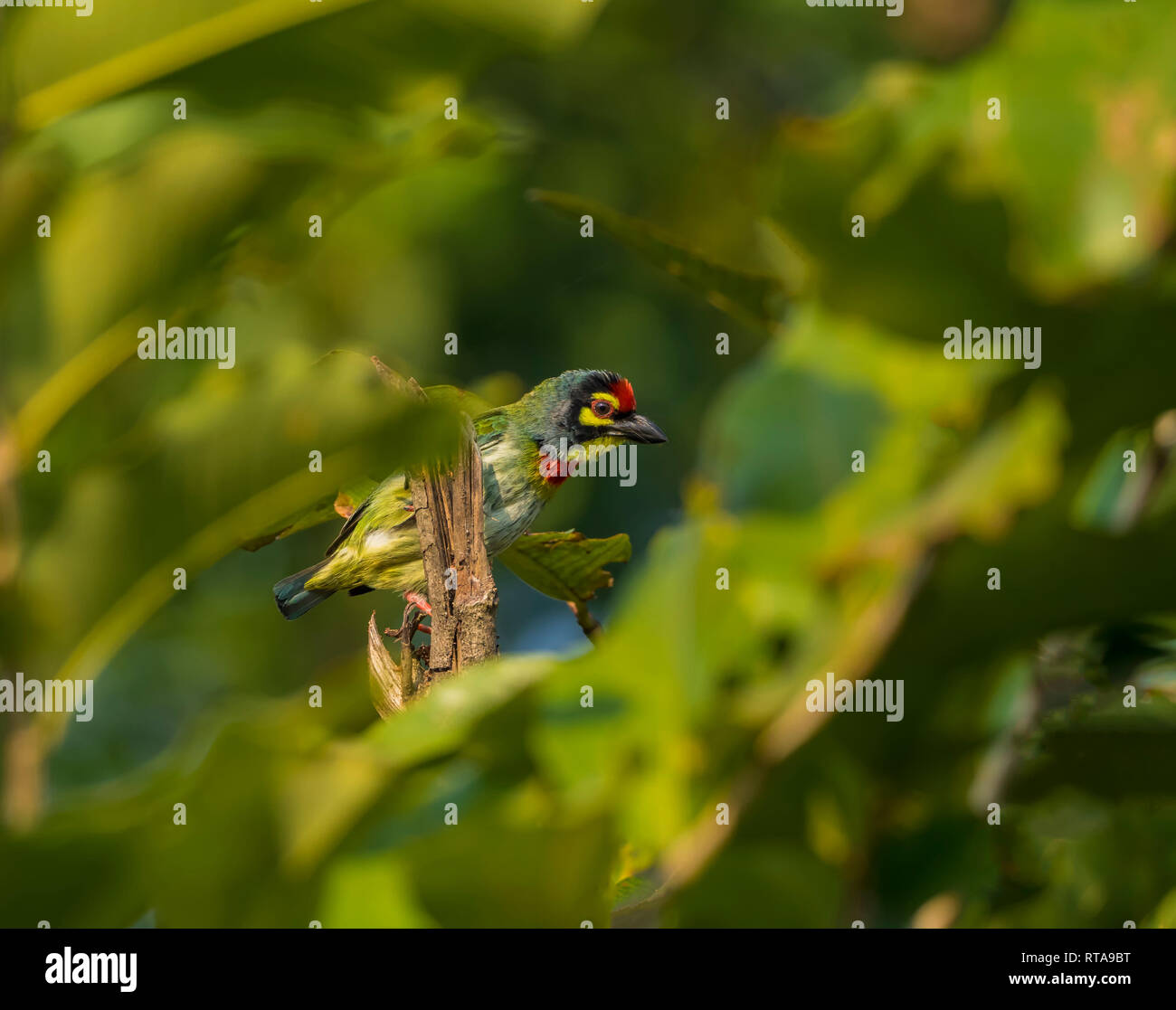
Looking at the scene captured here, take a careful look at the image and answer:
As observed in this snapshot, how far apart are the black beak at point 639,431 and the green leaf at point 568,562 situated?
77cm

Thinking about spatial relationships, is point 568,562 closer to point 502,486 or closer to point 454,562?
point 454,562

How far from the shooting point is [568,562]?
1049mm

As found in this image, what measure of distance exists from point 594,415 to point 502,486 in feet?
0.84

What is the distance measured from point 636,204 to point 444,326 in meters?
0.94

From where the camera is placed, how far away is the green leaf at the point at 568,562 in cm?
104

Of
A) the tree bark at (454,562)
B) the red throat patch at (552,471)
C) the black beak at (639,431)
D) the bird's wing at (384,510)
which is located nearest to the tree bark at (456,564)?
the tree bark at (454,562)

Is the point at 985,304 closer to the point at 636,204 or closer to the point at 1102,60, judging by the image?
the point at 1102,60

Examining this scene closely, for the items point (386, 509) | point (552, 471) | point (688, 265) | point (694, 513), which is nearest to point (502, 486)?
point (552, 471)

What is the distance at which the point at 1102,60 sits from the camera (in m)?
0.84

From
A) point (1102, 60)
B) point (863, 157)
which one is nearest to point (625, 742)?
point (863, 157)

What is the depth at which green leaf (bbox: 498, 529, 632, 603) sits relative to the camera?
1037 millimetres

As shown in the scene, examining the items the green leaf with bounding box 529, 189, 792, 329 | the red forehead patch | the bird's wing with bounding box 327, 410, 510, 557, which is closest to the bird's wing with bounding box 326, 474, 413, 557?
the bird's wing with bounding box 327, 410, 510, 557

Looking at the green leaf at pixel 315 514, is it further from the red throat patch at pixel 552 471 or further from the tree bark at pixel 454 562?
the red throat patch at pixel 552 471

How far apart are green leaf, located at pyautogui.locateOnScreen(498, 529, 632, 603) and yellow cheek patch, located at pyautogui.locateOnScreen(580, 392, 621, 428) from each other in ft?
2.62
